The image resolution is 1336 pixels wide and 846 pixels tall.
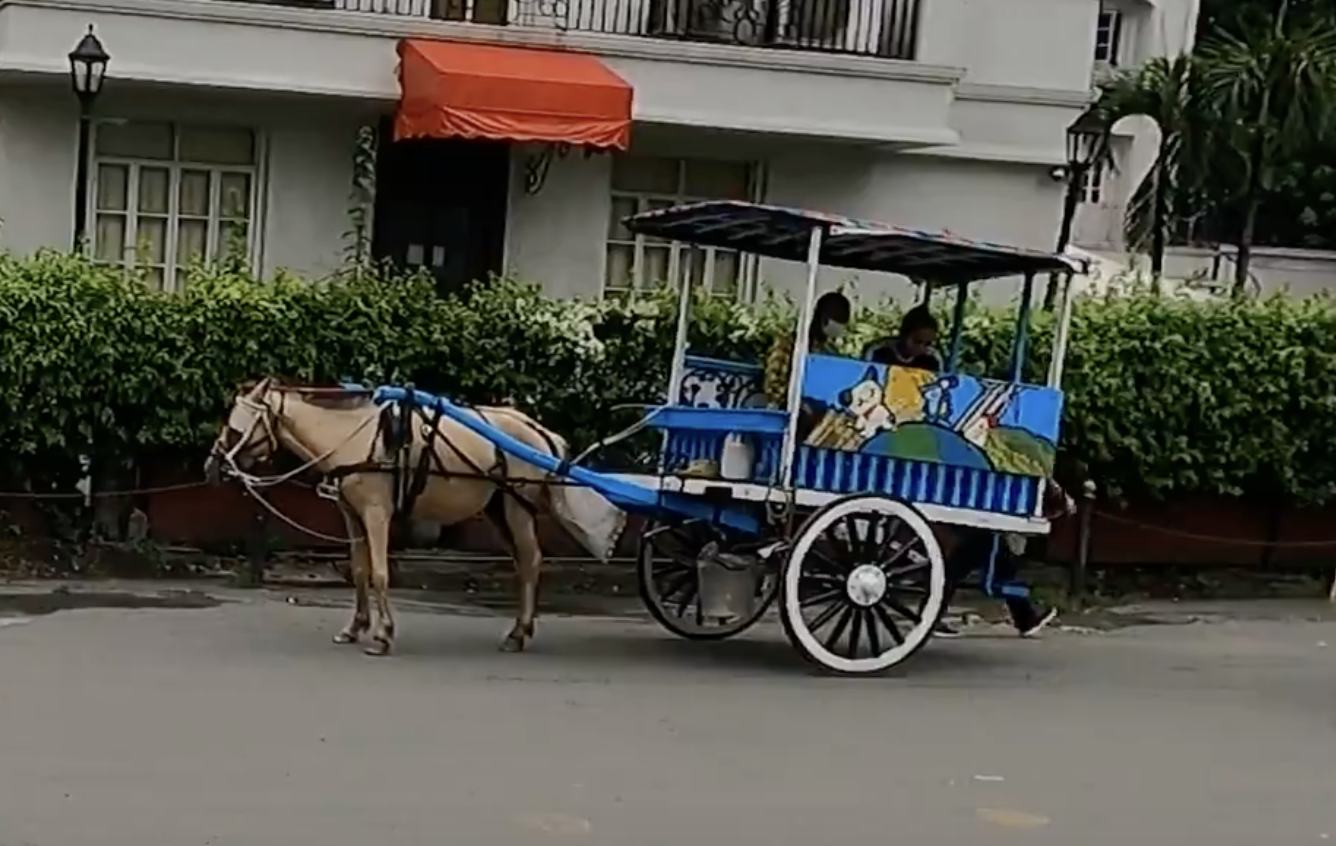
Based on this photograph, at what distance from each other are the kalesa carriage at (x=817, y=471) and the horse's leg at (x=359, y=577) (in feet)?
0.05

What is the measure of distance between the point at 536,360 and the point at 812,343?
343 centimetres

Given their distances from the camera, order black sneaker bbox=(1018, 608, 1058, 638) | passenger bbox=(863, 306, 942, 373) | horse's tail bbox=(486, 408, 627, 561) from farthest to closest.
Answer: black sneaker bbox=(1018, 608, 1058, 638) < passenger bbox=(863, 306, 942, 373) < horse's tail bbox=(486, 408, 627, 561)

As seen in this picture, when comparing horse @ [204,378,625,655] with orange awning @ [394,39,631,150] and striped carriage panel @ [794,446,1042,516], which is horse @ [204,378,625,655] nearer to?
striped carriage panel @ [794,446,1042,516]

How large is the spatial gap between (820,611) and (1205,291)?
7352 mm

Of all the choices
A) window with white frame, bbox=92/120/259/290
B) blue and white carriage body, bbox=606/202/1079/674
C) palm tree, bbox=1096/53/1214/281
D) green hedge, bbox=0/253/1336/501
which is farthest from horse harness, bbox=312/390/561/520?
palm tree, bbox=1096/53/1214/281

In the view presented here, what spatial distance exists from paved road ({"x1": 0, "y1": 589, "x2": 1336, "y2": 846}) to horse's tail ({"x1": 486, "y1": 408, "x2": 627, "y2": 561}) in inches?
27.0

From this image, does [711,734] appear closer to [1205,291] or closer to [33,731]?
[33,731]

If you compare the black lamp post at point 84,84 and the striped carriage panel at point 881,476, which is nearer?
the striped carriage panel at point 881,476

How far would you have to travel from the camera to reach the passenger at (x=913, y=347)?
1229cm

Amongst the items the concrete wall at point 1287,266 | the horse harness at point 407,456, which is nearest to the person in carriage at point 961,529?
the horse harness at point 407,456

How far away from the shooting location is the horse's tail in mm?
11836

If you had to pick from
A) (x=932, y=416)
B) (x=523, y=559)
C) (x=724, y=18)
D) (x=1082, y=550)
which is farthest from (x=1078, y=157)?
(x=523, y=559)

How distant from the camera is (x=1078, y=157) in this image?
1991 centimetres

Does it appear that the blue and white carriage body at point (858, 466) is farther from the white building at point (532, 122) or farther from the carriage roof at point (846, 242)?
the white building at point (532, 122)
